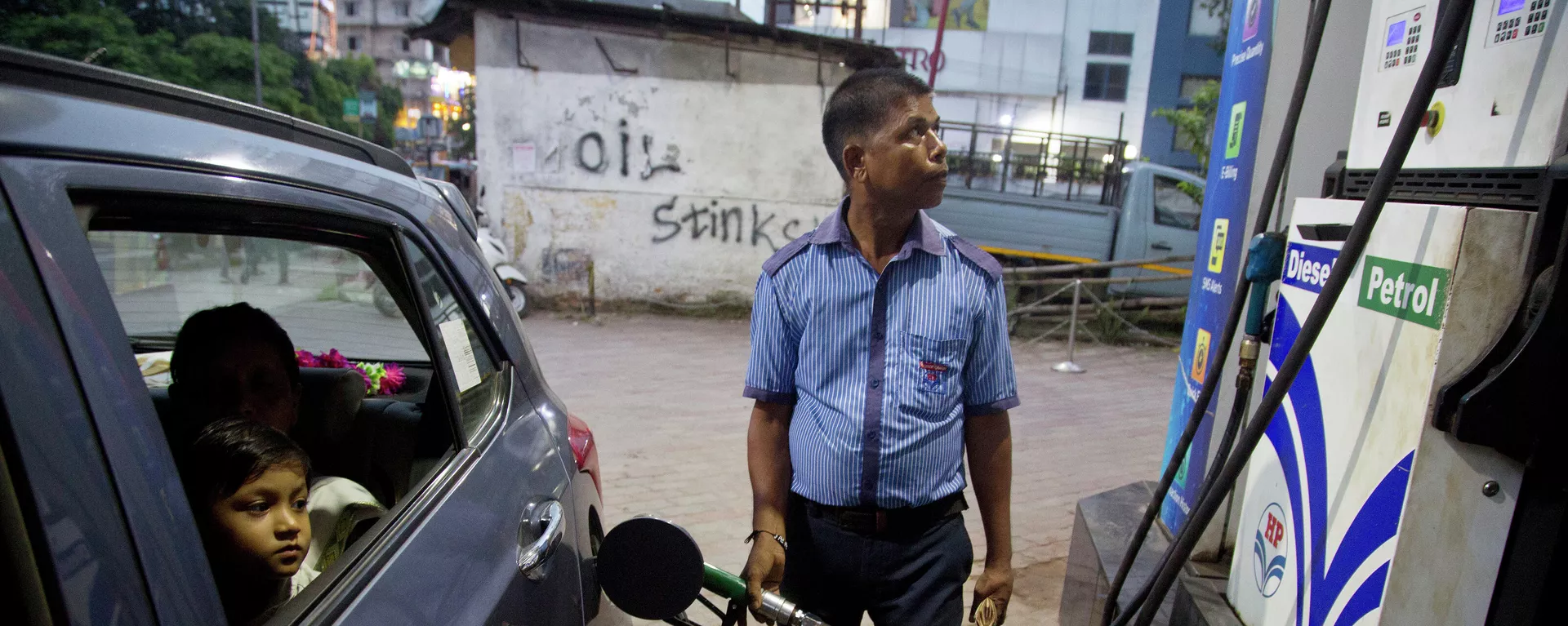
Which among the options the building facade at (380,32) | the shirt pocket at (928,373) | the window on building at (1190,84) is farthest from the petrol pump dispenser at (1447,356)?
the building facade at (380,32)

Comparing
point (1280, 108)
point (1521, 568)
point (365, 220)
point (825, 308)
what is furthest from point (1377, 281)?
point (365, 220)

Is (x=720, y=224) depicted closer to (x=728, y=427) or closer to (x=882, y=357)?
(x=728, y=427)

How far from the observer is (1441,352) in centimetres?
150

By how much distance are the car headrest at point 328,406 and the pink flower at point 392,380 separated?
45 cm

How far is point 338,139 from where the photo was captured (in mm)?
1664

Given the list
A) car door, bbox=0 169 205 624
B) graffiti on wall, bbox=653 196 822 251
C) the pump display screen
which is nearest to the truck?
graffiti on wall, bbox=653 196 822 251

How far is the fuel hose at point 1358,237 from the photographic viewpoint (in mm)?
1386

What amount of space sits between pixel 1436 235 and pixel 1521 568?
55cm

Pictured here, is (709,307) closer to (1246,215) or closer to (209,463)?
(1246,215)

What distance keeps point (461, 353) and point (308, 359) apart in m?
1.36

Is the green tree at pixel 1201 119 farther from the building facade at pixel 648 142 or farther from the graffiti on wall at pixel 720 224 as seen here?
the graffiti on wall at pixel 720 224

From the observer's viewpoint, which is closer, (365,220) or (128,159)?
(128,159)

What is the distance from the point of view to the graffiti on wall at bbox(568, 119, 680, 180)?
10.9 m

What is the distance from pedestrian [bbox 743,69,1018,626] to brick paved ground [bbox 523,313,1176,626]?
91 cm
